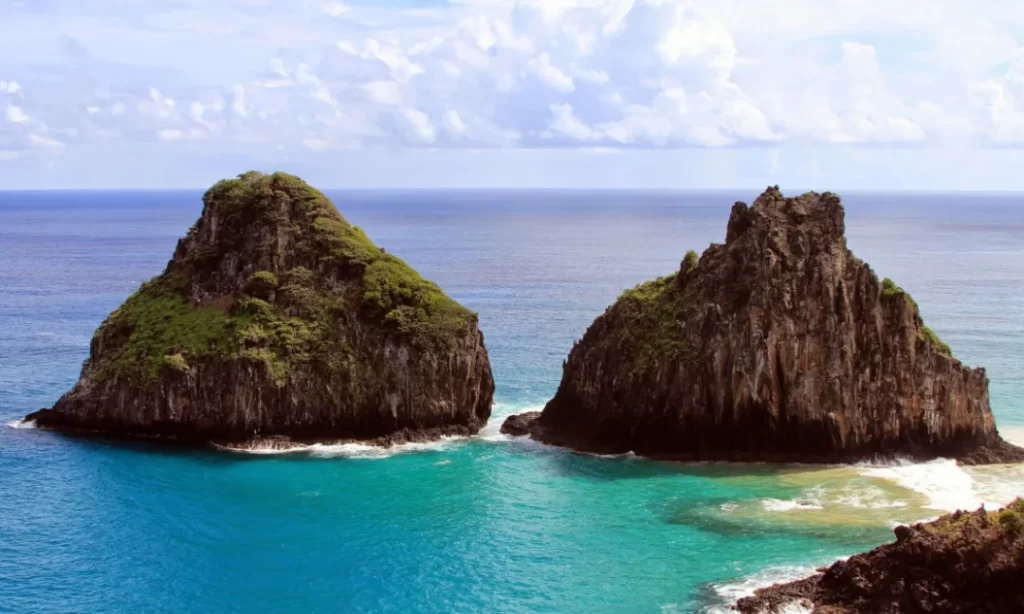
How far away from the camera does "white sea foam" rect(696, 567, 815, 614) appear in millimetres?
55469

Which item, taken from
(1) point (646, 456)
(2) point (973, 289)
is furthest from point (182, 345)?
(2) point (973, 289)

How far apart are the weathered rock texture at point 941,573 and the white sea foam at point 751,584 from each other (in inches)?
80.8

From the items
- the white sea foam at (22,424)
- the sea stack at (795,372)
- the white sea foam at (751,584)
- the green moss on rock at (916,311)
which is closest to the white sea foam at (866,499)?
the sea stack at (795,372)

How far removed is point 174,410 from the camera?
86.8 m

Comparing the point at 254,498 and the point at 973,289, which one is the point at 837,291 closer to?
the point at 254,498

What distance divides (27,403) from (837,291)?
6786 cm

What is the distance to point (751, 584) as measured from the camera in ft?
191

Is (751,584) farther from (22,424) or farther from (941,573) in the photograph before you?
(22,424)

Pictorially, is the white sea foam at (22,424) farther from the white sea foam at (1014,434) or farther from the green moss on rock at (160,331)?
the white sea foam at (1014,434)

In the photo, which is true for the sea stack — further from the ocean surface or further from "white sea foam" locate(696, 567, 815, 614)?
"white sea foam" locate(696, 567, 815, 614)

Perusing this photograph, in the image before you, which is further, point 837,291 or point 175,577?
point 837,291

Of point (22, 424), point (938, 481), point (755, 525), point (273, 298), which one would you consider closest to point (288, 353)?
point (273, 298)

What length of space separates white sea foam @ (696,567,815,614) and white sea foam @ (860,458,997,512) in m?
15.6

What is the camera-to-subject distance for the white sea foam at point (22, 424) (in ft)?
291
